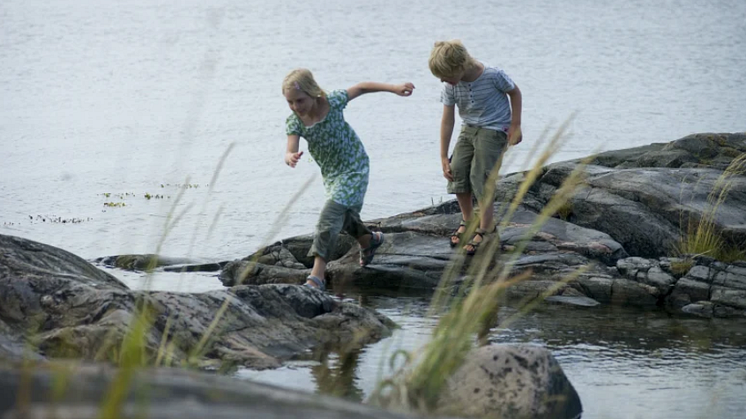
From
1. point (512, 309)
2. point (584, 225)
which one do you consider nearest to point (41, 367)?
point (512, 309)

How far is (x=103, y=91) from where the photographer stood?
31281 mm

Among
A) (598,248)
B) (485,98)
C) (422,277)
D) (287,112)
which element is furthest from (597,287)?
(287,112)

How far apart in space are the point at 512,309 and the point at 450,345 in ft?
14.9

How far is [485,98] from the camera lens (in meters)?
9.41

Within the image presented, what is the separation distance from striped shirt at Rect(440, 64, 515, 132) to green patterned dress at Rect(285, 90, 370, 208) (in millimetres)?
1018

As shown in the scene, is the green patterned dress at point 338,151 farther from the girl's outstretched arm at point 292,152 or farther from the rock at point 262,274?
the rock at point 262,274

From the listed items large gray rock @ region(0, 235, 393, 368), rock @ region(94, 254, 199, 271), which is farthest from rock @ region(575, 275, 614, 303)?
rock @ region(94, 254, 199, 271)

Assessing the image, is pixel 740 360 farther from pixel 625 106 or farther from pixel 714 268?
pixel 625 106

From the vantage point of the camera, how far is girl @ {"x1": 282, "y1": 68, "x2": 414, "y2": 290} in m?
8.69

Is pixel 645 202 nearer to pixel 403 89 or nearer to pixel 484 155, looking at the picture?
pixel 484 155

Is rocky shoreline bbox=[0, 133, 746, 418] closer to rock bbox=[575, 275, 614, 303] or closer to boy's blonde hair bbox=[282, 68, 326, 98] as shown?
rock bbox=[575, 275, 614, 303]

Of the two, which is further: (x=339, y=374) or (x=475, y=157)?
(x=475, y=157)

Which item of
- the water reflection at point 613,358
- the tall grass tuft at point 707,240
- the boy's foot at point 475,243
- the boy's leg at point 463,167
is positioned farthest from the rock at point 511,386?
the tall grass tuft at point 707,240

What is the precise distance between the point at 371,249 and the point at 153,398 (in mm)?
6825
